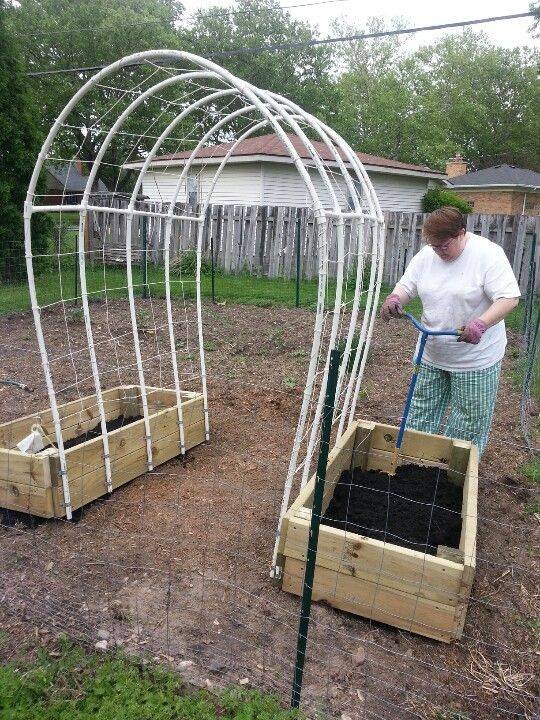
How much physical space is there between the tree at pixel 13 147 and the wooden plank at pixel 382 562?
973cm

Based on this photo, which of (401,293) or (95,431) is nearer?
(401,293)

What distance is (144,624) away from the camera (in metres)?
2.50

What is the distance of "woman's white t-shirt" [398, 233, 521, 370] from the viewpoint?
2949mm

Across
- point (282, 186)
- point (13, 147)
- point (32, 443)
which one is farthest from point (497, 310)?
point (282, 186)

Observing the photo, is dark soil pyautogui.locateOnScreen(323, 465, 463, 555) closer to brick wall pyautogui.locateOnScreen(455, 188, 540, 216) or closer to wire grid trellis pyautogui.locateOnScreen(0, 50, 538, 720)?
wire grid trellis pyautogui.locateOnScreen(0, 50, 538, 720)

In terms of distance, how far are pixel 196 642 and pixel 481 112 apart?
45.6 metres

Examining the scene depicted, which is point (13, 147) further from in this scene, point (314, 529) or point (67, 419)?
point (314, 529)

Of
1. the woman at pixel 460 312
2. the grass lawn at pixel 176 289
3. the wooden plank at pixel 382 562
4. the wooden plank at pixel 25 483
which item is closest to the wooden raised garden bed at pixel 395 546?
the wooden plank at pixel 382 562

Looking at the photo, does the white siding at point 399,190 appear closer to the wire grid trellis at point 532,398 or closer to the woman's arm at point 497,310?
the wire grid trellis at point 532,398

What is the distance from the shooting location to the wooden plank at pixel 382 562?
2385 millimetres

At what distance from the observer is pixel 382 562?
249cm

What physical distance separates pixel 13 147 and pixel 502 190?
24532 millimetres

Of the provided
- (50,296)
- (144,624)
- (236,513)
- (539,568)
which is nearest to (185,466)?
(236,513)

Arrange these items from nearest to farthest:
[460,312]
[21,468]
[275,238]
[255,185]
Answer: [460,312], [21,468], [275,238], [255,185]
